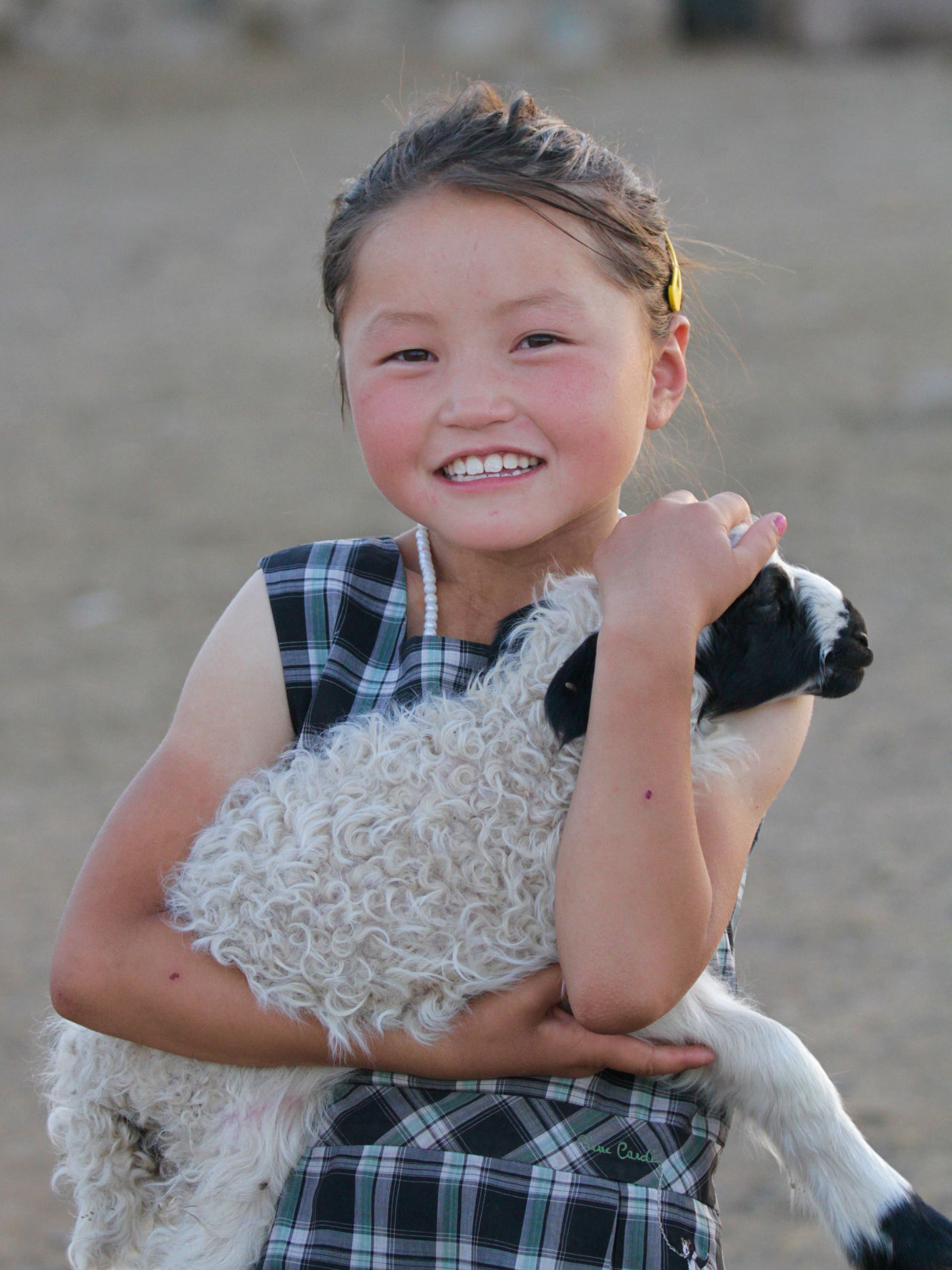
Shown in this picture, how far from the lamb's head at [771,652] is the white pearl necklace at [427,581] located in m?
0.23

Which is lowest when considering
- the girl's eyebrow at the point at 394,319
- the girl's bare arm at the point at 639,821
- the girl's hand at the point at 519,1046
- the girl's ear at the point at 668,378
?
the girl's hand at the point at 519,1046

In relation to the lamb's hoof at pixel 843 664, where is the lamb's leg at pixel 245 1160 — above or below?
below

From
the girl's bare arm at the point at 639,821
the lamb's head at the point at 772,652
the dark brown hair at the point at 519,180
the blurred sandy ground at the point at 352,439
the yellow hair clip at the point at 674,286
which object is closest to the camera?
the girl's bare arm at the point at 639,821

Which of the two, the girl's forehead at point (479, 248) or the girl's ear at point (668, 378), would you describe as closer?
the girl's forehead at point (479, 248)

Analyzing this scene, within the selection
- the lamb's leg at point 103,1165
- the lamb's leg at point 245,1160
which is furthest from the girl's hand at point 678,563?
the lamb's leg at point 103,1165

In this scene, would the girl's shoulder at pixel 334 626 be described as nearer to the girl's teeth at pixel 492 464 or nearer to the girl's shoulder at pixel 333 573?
the girl's shoulder at pixel 333 573

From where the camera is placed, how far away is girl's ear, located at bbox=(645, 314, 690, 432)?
7.91 feet

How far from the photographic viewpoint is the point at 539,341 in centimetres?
212

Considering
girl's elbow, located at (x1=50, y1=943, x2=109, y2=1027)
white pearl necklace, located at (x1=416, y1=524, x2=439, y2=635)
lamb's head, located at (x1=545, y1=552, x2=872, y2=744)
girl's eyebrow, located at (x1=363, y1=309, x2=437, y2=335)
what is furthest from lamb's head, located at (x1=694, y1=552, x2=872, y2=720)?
girl's elbow, located at (x1=50, y1=943, x2=109, y2=1027)

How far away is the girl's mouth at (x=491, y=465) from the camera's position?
6.95 feet

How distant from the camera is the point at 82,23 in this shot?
22.5 metres

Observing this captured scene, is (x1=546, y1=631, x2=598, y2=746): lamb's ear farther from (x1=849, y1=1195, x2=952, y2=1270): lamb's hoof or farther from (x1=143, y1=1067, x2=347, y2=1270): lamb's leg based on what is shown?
(x1=849, y1=1195, x2=952, y2=1270): lamb's hoof

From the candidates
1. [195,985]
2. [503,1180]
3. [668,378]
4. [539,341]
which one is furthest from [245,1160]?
[668,378]

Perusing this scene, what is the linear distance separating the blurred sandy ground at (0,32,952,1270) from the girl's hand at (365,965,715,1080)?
1132mm
